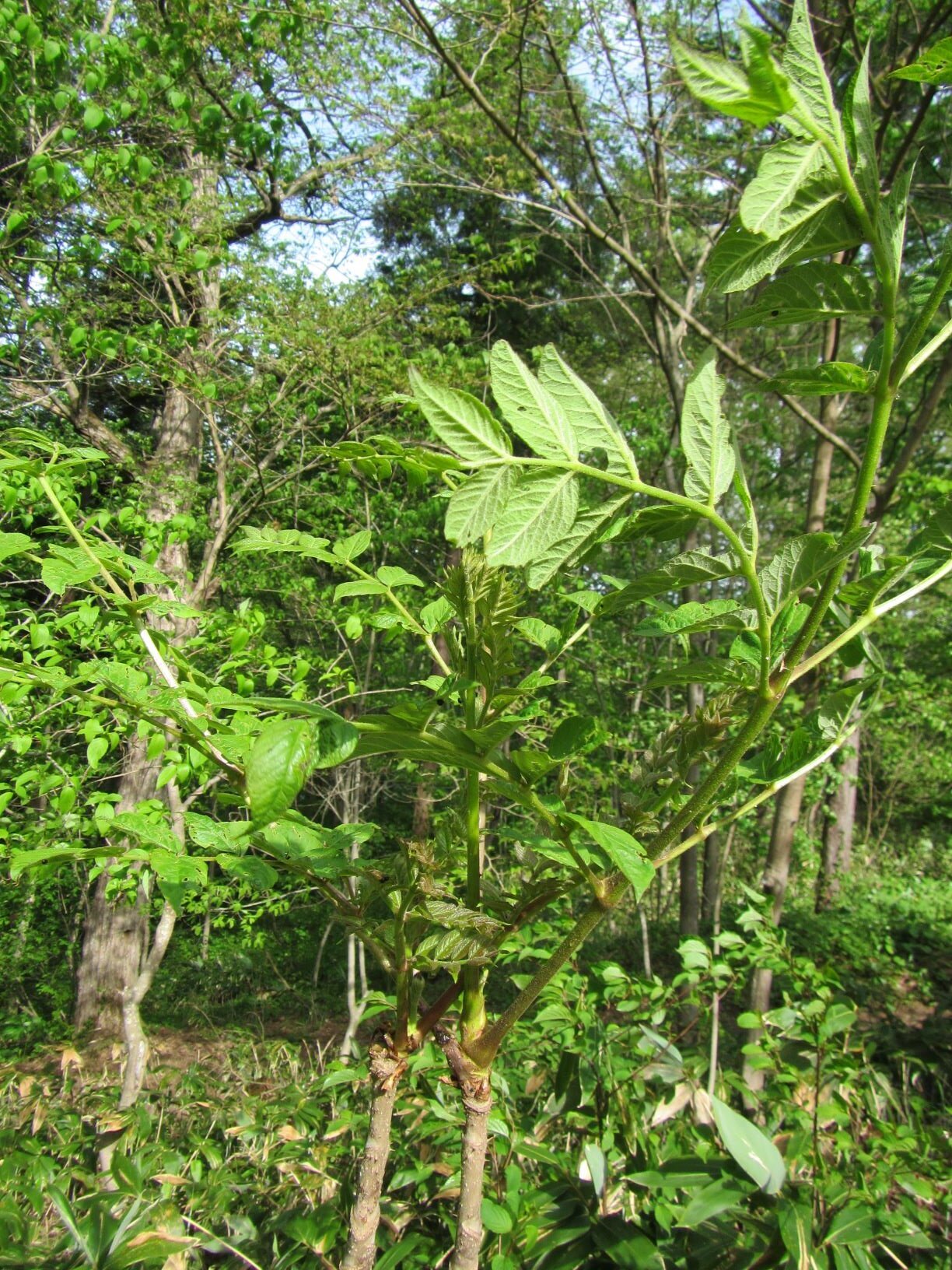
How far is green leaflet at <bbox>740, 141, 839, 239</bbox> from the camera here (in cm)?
48

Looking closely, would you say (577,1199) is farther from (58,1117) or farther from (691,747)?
(58,1117)

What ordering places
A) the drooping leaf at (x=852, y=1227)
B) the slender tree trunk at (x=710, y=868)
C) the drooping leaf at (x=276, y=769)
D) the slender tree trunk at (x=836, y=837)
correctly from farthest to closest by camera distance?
the slender tree trunk at (x=836, y=837), the slender tree trunk at (x=710, y=868), the drooping leaf at (x=852, y=1227), the drooping leaf at (x=276, y=769)

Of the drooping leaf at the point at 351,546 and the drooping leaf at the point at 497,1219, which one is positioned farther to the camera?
the drooping leaf at the point at 497,1219

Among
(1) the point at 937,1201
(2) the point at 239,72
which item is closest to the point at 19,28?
(2) the point at 239,72

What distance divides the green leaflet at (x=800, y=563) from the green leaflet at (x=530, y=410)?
0.62ft

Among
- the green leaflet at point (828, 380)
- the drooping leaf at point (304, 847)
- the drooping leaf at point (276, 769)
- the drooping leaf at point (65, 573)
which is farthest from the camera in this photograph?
the drooping leaf at point (65, 573)

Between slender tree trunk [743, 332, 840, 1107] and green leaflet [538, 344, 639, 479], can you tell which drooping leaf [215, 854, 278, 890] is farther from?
slender tree trunk [743, 332, 840, 1107]

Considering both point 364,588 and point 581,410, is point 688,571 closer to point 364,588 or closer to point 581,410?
point 581,410

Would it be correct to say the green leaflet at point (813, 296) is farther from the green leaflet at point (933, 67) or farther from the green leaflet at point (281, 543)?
the green leaflet at point (281, 543)

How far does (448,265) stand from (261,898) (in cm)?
717

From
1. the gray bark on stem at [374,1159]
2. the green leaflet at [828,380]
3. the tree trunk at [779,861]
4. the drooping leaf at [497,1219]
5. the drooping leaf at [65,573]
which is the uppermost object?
the green leaflet at [828,380]

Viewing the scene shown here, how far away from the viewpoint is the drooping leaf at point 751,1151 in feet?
3.39

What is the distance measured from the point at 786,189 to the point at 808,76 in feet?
0.31

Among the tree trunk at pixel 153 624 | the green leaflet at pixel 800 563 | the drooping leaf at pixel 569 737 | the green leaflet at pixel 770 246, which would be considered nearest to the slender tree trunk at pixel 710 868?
the tree trunk at pixel 153 624
